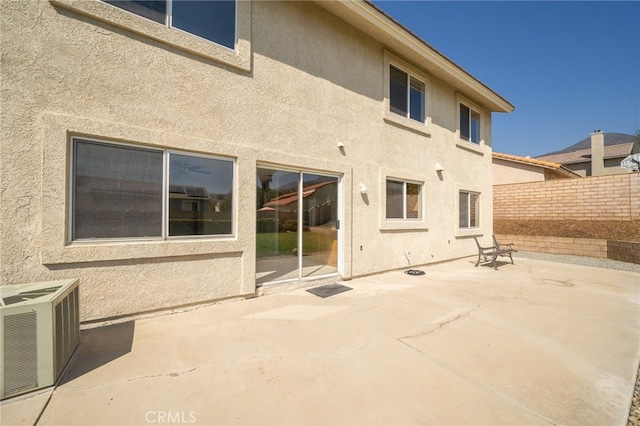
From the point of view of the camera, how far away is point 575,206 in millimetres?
13016

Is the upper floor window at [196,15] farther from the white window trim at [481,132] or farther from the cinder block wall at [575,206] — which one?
the cinder block wall at [575,206]

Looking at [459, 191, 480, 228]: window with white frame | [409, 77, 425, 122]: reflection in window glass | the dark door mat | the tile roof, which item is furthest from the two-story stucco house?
the tile roof

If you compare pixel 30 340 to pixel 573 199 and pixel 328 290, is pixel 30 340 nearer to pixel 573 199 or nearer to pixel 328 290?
pixel 328 290

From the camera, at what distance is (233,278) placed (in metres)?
5.56

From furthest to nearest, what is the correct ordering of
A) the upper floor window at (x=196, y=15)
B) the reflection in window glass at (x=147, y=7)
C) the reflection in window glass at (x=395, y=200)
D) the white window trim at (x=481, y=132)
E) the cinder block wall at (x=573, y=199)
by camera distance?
the cinder block wall at (x=573, y=199) → the white window trim at (x=481, y=132) → the reflection in window glass at (x=395, y=200) → the upper floor window at (x=196, y=15) → the reflection in window glass at (x=147, y=7)

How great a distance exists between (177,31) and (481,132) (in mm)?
13195

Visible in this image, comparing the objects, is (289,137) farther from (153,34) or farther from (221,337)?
(221,337)

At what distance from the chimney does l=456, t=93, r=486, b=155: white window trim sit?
1296 inches

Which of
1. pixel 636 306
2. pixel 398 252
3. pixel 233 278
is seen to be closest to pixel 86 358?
pixel 233 278

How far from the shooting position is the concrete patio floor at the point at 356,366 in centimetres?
255

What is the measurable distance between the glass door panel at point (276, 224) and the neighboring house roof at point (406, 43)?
4724 millimetres

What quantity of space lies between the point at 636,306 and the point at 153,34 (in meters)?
11.3
